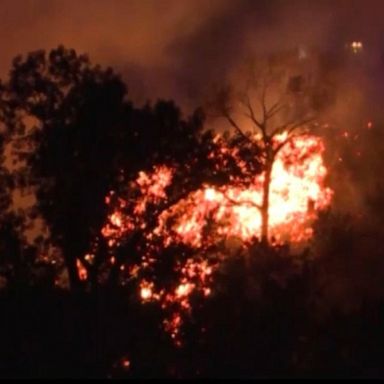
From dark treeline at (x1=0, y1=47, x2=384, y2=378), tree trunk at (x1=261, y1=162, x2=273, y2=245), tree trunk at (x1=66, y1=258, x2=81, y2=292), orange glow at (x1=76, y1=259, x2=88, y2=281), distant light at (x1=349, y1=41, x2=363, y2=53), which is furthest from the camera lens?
distant light at (x1=349, y1=41, x2=363, y2=53)

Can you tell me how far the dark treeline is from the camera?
16844 mm

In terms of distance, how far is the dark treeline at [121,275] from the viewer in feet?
55.3

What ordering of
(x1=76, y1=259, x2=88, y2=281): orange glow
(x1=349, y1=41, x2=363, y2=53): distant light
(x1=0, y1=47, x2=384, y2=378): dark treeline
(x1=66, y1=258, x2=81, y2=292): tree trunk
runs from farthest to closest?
(x1=349, y1=41, x2=363, y2=53): distant light < (x1=76, y1=259, x2=88, y2=281): orange glow < (x1=66, y1=258, x2=81, y2=292): tree trunk < (x1=0, y1=47, x2=384, y2=378): dark treeline

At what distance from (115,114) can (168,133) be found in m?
1.23

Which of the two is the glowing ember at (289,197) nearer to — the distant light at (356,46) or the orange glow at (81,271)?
the orange glow at (81,271)

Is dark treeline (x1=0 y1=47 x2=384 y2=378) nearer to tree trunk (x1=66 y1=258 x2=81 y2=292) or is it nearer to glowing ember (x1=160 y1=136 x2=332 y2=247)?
tree trunk (x1=66 y1=258 x2=81 y2=292)

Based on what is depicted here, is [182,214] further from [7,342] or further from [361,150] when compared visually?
[361,150]

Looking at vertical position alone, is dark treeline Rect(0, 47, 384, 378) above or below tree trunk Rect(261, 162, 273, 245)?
below

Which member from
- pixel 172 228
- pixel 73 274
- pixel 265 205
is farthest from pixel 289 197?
pixel 73 274

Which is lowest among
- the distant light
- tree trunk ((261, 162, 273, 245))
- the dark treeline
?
the dark treeline

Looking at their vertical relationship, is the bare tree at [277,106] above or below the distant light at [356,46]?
below

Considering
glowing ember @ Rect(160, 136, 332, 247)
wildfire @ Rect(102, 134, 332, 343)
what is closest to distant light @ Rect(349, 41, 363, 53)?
glowing ember @ Rect(160, 136, 332, 247)

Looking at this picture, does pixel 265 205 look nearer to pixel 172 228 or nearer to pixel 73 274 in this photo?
pixel 172 228

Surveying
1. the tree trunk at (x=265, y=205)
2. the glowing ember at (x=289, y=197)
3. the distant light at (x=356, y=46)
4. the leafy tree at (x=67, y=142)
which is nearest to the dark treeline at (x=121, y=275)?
the leafy tree at (x=67, y=142)
